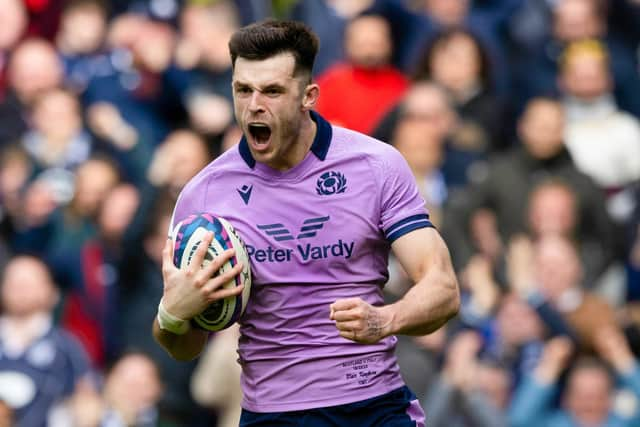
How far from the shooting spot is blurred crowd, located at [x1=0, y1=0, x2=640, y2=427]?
9.52 meters

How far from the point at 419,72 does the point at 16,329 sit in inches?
141

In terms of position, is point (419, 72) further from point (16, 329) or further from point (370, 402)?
point (370, 402)

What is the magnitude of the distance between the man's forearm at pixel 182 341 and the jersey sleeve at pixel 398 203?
787 mm

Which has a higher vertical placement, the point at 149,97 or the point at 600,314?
the point at 149,97

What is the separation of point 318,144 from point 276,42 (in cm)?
42

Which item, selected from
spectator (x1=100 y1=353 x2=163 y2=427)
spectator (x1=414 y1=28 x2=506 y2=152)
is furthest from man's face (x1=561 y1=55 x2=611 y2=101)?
spectator (x1=100 y1=353 x2=163 y2=427)

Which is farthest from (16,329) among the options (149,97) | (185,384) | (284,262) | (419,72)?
(284,262)

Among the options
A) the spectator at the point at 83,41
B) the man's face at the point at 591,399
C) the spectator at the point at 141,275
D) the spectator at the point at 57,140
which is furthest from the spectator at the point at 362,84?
the man's face at the point at 591,399

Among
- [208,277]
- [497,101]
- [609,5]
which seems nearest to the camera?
[208,277]

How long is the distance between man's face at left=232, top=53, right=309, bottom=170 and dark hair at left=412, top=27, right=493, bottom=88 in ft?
20.3

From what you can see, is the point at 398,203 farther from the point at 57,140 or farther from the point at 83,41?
the point at 83,41

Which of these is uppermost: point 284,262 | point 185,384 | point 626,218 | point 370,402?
point 284,262

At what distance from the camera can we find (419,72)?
11.8 metres

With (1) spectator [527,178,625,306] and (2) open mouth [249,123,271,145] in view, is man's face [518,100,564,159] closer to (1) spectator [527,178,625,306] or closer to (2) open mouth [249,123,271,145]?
(1) spectator [527,178,625,306]
